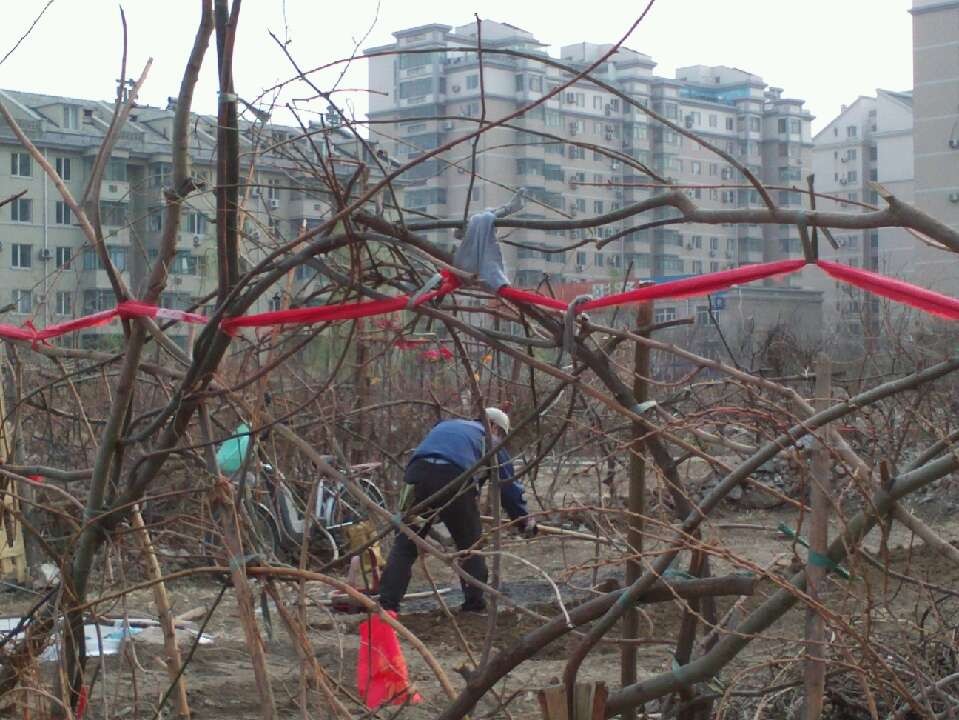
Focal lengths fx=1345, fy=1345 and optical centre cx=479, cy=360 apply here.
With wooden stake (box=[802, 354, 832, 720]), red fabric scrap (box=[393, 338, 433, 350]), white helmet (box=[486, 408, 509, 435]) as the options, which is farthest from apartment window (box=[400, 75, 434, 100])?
wooden stake (box=[802, 354, 832, 720])

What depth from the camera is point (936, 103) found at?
181ft

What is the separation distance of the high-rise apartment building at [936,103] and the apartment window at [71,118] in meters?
32.5

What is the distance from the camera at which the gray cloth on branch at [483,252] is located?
3.13m

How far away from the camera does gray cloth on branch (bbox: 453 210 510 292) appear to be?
313 cm

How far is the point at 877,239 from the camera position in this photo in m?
67.9

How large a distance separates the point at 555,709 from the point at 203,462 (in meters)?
1.19

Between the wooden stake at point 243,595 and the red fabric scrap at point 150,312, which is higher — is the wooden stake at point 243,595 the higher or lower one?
the lower one

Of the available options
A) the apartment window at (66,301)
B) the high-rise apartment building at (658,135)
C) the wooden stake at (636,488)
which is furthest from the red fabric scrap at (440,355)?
the high-rise apartment building at (658,135)

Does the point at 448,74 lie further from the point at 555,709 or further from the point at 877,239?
the point at 555,709

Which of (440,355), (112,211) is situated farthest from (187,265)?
(112,211)

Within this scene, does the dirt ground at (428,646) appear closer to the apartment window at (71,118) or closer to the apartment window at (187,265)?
the apartment window at (187,265)

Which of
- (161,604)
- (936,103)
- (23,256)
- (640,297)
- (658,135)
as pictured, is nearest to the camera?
(640,297)

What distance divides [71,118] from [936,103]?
3435 centimetres

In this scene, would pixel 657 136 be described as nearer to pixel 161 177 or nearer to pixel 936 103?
pixel 936 103
